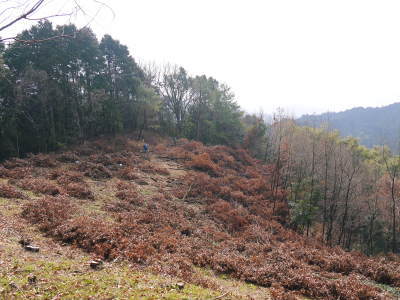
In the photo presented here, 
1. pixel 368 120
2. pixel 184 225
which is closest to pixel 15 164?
pixel 184 225

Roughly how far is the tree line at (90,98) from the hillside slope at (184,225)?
19.0 feet

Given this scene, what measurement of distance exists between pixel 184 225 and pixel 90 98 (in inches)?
826

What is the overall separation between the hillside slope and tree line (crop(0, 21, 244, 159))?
580 cm

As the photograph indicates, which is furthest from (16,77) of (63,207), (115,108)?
(63,207)

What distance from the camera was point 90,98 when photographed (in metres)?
26.9

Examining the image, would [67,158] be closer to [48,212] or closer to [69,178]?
[69,178]

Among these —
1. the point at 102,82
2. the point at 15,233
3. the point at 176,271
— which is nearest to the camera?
the point at 176,271

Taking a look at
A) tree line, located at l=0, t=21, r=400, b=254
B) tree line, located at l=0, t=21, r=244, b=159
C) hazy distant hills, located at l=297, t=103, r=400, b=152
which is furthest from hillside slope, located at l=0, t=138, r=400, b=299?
hazy distant hills, located at l=297, t=103, r=400, b=152

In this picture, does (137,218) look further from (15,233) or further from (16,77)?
(16,77)

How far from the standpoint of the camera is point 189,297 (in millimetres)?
5160

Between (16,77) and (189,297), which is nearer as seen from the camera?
(189,297)

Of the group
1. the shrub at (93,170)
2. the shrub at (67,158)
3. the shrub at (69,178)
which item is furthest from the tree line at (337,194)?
the shrub at (67,158)

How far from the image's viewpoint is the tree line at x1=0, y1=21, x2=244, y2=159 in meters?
22.1

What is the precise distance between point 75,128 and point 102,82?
6.70 m
